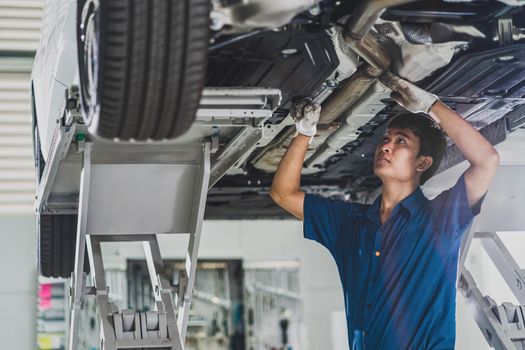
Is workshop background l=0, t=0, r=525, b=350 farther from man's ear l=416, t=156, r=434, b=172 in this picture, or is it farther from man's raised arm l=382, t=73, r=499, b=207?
man's raised arm l=382, t=73, r=499, b=207

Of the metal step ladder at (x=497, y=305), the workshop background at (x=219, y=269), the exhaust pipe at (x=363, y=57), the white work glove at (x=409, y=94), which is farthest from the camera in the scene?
the workshop background at (x=219, y=269)

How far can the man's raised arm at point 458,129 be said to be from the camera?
331cm

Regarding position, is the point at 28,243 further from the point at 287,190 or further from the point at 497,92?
the point at 497,92

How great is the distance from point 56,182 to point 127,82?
221cm

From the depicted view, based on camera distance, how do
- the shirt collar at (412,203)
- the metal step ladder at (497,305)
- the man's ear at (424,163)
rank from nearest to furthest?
the shirt collar at (412,203) → the man's ear at (424,163) → the metal step ladder at (497,305)

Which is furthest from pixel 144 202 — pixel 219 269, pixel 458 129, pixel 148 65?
pixel 219 269

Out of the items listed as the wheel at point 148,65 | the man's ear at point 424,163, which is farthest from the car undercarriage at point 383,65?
the wheel at point 148,65

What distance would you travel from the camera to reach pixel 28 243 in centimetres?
888

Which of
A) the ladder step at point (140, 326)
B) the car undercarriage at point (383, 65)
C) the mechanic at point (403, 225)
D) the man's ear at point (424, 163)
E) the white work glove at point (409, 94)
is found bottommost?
the ladder step at point (140, 326)

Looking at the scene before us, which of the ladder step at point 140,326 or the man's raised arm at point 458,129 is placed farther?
the ladder step at point 140,326

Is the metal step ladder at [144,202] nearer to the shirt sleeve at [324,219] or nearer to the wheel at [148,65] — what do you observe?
the shirt sleeve at [324,219]

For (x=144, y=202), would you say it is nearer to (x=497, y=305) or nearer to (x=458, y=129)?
(x=458, y=129)

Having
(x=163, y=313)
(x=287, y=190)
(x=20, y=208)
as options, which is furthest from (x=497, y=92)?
(x=20, y=208)

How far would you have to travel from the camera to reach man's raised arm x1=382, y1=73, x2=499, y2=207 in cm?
331
